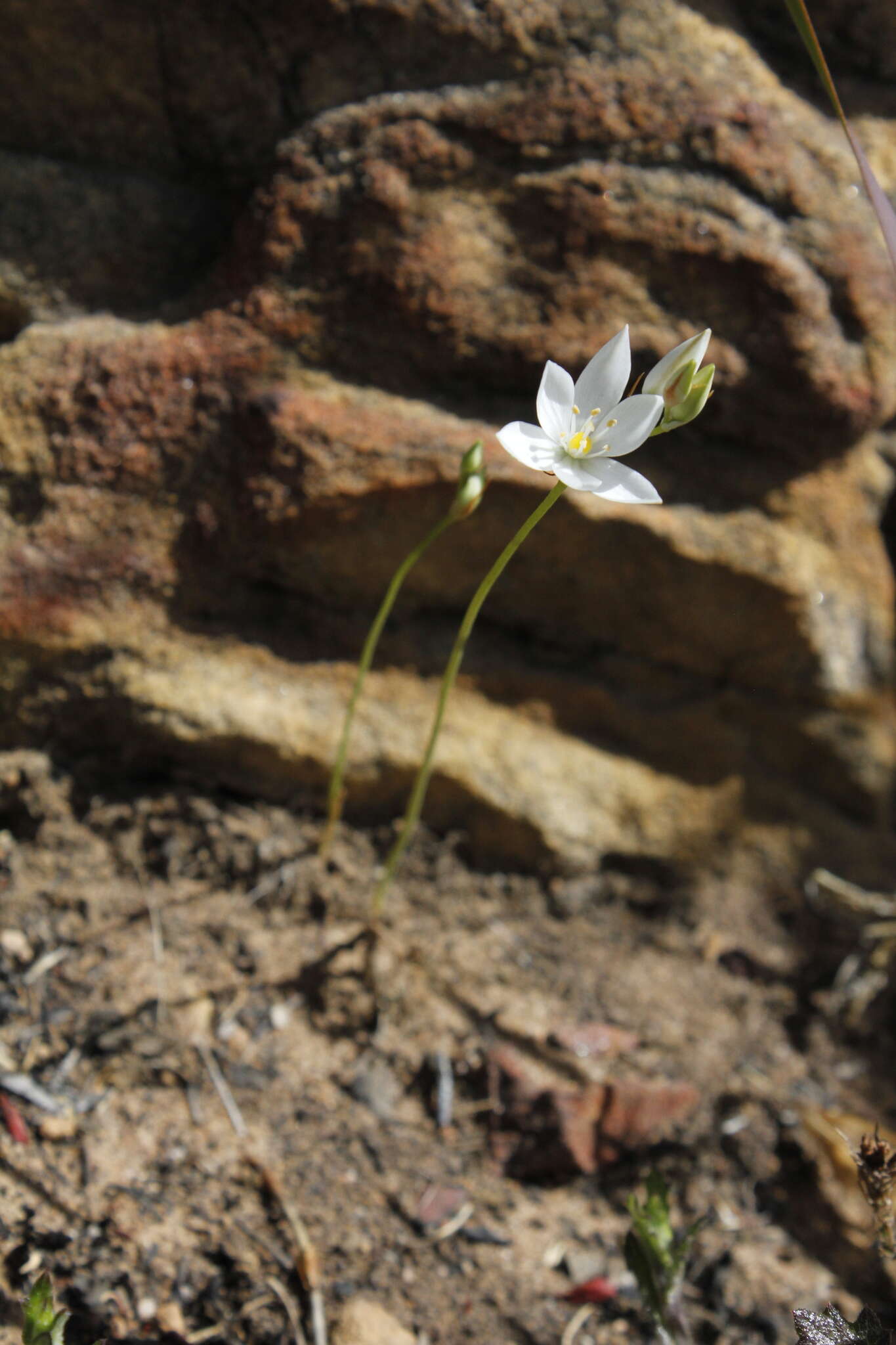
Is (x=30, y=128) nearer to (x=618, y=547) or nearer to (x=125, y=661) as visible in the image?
(x=125, y=661)

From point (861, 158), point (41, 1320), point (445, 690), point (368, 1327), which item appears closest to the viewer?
point (41, 1320)

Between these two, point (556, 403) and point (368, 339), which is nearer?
point (556, 403)

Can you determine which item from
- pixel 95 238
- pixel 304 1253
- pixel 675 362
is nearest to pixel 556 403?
pixel 675 362

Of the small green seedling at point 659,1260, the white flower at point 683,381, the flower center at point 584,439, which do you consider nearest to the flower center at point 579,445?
the flower center at point 584,439

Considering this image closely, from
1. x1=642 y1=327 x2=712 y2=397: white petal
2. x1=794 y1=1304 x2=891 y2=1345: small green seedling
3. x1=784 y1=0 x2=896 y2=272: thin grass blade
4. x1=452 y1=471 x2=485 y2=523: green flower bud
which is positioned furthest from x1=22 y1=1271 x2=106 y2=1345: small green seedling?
x1=784 y1=0 x2=896 y2=272: thin grass blade

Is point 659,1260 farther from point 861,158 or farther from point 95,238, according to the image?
point 95,238

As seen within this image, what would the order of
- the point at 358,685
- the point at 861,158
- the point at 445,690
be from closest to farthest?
the point at 861,158 < the point at 445,690 < the point at 358,685
